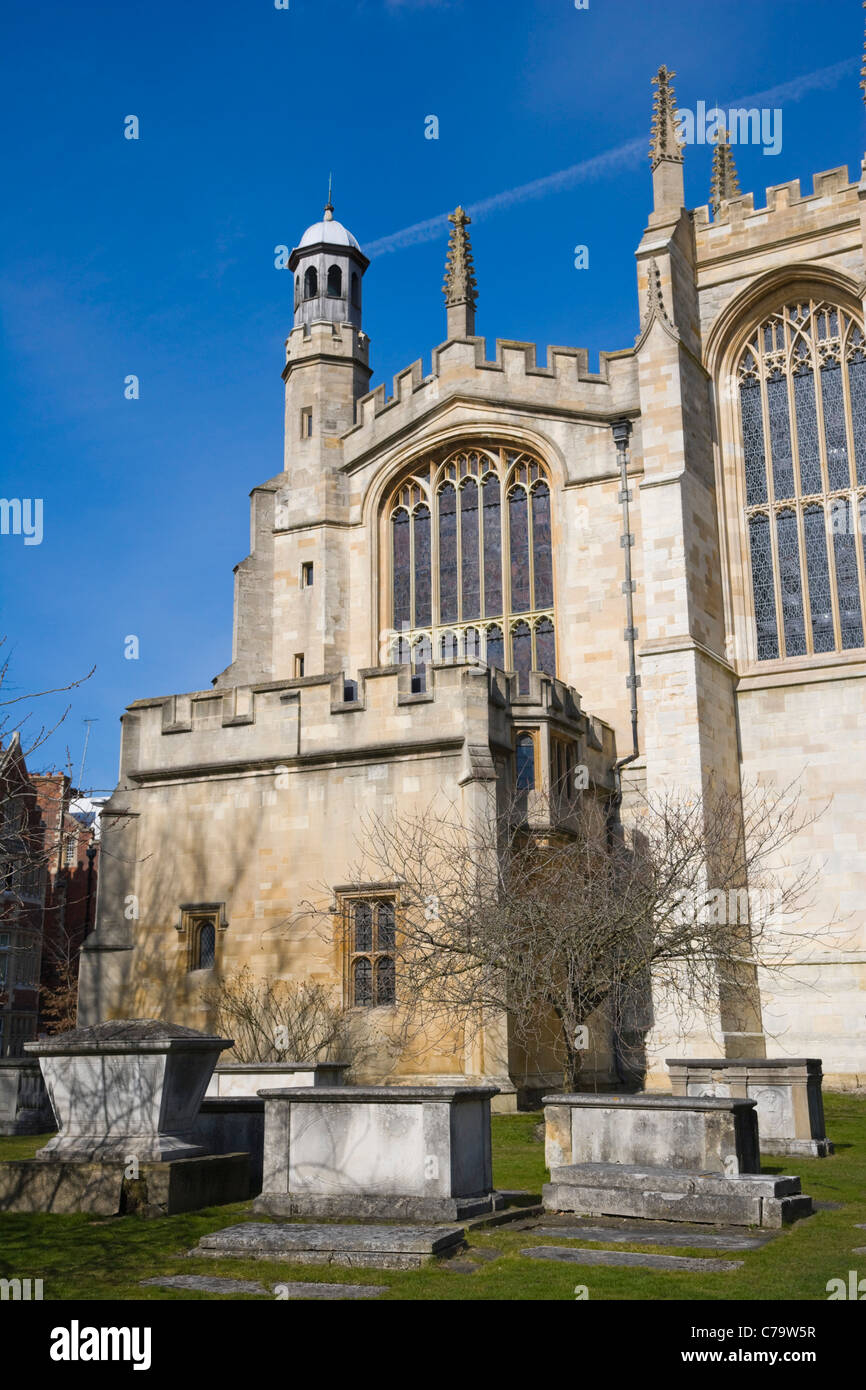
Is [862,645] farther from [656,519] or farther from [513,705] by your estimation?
[513,705]

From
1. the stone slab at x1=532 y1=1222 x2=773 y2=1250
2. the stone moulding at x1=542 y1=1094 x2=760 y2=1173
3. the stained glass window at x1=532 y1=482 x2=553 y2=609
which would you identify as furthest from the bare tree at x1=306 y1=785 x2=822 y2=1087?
the stained glass window at x1=532 y1=482 x2=553 y2=609

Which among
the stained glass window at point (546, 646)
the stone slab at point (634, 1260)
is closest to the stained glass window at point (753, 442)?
the stained glass window at point (546, 646)

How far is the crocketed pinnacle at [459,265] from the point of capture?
30.0m

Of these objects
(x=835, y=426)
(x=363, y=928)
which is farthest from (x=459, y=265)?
(x=363, y=928)

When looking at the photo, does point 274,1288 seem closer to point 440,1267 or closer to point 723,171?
point 440,1267

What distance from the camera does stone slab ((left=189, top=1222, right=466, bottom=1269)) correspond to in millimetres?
7957

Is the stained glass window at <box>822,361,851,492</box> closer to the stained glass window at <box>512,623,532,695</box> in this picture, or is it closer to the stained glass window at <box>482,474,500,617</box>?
the stained glass window at <box>512,623,532,695</box>

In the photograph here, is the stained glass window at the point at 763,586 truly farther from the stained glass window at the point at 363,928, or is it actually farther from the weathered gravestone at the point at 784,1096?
the weathered gravestone at the point at 784,1096

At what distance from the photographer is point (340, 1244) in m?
8.12

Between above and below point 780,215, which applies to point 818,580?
below

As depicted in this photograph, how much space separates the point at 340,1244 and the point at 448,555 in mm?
21592

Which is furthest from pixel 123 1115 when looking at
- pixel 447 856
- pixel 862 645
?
pixel 862 645

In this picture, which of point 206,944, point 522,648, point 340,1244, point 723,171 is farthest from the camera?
point 723,171

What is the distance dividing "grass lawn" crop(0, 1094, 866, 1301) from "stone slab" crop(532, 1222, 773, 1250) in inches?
5.5
